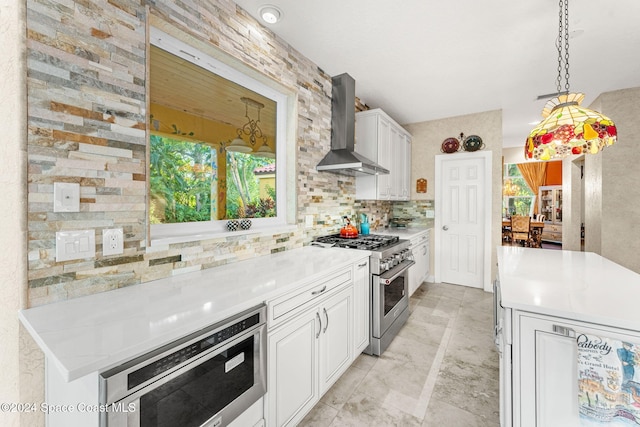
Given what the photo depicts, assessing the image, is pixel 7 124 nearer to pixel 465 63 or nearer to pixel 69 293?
pixel 69 293

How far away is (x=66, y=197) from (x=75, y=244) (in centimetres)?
20

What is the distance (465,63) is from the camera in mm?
2750

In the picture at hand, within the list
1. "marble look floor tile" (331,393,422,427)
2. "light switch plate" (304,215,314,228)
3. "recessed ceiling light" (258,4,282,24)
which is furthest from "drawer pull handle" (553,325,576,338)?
"recessed ceiling light" (258,4,282,24)

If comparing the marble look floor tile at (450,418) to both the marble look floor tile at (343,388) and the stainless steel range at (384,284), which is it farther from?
the stainless steel range at (384,284)

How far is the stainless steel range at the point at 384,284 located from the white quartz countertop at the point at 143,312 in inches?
31.4

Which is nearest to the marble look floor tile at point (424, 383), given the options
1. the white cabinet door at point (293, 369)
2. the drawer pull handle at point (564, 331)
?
the white cabinet door at point (293, 369)

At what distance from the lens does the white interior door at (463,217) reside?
418 centimetres

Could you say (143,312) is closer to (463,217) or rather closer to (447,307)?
(447,307)

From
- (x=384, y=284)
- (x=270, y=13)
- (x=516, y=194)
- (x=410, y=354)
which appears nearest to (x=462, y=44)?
(x=270, y=13)

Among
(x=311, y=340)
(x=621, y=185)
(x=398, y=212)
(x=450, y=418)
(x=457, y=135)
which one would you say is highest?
(x=457, y=135)

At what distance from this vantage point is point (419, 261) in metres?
3.98

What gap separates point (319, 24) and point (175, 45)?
1105mm

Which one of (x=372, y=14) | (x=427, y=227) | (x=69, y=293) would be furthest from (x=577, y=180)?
(x=69, y=293)

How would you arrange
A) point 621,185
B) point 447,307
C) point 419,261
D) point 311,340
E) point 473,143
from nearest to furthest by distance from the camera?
point 311,340
point 621,185
point 447,307
point 419,261
point 473,143
